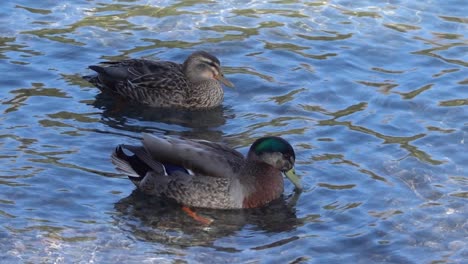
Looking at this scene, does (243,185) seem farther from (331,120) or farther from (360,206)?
(331,120)

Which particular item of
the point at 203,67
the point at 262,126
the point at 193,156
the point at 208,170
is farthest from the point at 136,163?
the point at 203,67

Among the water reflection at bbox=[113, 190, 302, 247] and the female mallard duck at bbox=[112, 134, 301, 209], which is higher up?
the female mallard duck at bbox=[112, 134, 301, 209]

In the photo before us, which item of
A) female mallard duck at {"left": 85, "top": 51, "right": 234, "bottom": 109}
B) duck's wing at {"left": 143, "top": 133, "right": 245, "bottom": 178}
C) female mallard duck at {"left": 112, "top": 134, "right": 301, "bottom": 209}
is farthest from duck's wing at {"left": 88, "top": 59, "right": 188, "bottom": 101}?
duck's wing at {"left": 143, "top": 133, "right": 245, "bottom": 178}

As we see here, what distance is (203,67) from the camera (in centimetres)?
1473

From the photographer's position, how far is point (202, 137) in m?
13.6

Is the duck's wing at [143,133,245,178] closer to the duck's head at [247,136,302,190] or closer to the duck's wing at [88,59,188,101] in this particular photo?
the duck's head at [247,136,302,190]

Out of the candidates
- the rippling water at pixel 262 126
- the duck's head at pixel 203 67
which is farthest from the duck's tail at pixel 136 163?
the duck's head at pixel 203 67

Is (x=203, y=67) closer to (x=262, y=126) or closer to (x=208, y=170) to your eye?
(x=262, y=126)

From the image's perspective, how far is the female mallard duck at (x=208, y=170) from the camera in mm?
11781

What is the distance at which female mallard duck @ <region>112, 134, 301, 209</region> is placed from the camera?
38.7 feet

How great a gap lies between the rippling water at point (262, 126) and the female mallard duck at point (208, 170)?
0.18m

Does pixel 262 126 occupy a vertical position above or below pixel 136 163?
below

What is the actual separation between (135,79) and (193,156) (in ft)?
10.2

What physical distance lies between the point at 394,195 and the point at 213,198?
1.81 meters
